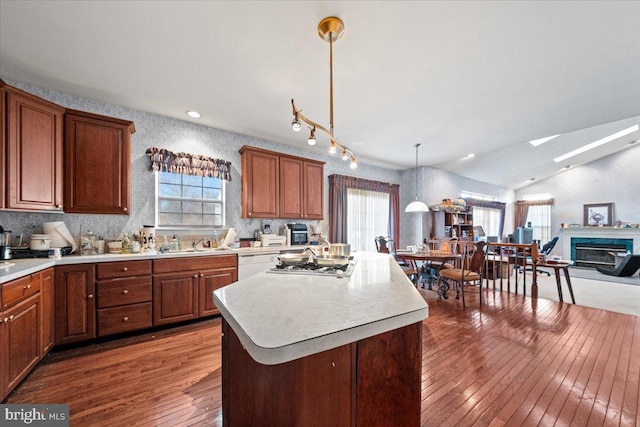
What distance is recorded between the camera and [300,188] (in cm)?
418

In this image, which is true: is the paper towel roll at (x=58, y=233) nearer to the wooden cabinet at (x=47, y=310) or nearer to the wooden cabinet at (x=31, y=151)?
the wooden cabinet at (x=31, y=151)

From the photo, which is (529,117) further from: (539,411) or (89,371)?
(89,371)

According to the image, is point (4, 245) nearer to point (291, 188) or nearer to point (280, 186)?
point (280, 186)

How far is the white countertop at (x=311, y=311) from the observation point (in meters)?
0.72

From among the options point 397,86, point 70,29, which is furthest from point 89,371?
point 397,86

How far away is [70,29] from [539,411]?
4.26 m

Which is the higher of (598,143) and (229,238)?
(598,143)

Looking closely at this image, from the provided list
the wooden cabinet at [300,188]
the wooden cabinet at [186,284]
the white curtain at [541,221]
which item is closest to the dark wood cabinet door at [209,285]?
the wooden cabinet at [186,284]

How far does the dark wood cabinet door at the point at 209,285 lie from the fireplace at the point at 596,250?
1045 cm

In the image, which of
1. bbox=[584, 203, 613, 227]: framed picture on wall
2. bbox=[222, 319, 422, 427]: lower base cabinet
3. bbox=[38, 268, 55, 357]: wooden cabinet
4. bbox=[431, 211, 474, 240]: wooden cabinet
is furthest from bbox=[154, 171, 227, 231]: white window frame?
bbox=[584, 203, 613, 227]: framed picture on wall

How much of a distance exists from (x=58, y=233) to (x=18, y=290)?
1.01m

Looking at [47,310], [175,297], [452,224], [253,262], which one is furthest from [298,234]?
[452,224]

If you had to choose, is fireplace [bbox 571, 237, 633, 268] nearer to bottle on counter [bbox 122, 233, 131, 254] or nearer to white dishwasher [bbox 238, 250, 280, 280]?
white dishwasher [bbox 238, 250, 280, 280]

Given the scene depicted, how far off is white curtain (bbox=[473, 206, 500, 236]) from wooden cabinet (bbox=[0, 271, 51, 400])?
9472 millimetres
